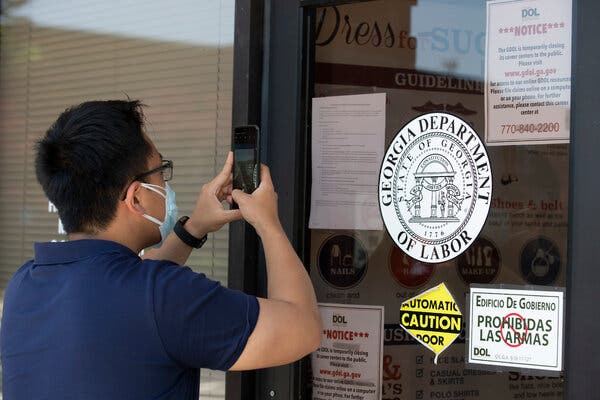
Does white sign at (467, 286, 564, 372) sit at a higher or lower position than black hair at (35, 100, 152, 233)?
lower

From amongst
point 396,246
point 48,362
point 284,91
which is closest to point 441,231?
point 396,246

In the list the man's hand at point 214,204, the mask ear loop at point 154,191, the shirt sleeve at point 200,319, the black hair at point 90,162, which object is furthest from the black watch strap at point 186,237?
the shirt sleeve at point 200,319

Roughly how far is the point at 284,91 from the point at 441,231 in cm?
71

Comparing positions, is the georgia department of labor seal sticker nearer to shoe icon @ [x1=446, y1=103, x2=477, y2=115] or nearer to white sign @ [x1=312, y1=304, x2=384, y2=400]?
shoe icon @ [x1=446, y1=103, x2=477, y2=115]

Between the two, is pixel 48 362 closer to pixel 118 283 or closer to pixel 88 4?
pixel 118 283

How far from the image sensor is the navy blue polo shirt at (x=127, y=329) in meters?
1.88

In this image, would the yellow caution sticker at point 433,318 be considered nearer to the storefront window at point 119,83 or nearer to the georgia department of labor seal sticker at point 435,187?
the georgia department of labor seal sticker at point 435,187

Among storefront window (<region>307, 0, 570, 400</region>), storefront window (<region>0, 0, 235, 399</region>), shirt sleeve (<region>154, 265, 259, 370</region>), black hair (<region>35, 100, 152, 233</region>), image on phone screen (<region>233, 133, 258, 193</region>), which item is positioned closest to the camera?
shirt sleeve (<region>154, 265, 259, 370</region>)

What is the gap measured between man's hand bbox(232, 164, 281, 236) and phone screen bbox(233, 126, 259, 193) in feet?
0.40

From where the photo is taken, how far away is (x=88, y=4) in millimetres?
3854

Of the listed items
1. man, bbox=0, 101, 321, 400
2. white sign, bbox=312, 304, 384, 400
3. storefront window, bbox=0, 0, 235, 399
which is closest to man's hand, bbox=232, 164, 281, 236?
man, bbox=0, 101, 321, 400

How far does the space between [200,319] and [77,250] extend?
343 mm

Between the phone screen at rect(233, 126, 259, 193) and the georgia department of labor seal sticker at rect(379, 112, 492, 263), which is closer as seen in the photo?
the phone screen at rect(233, 126, 259, 193)

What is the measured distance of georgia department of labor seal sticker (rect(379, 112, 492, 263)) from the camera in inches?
102
